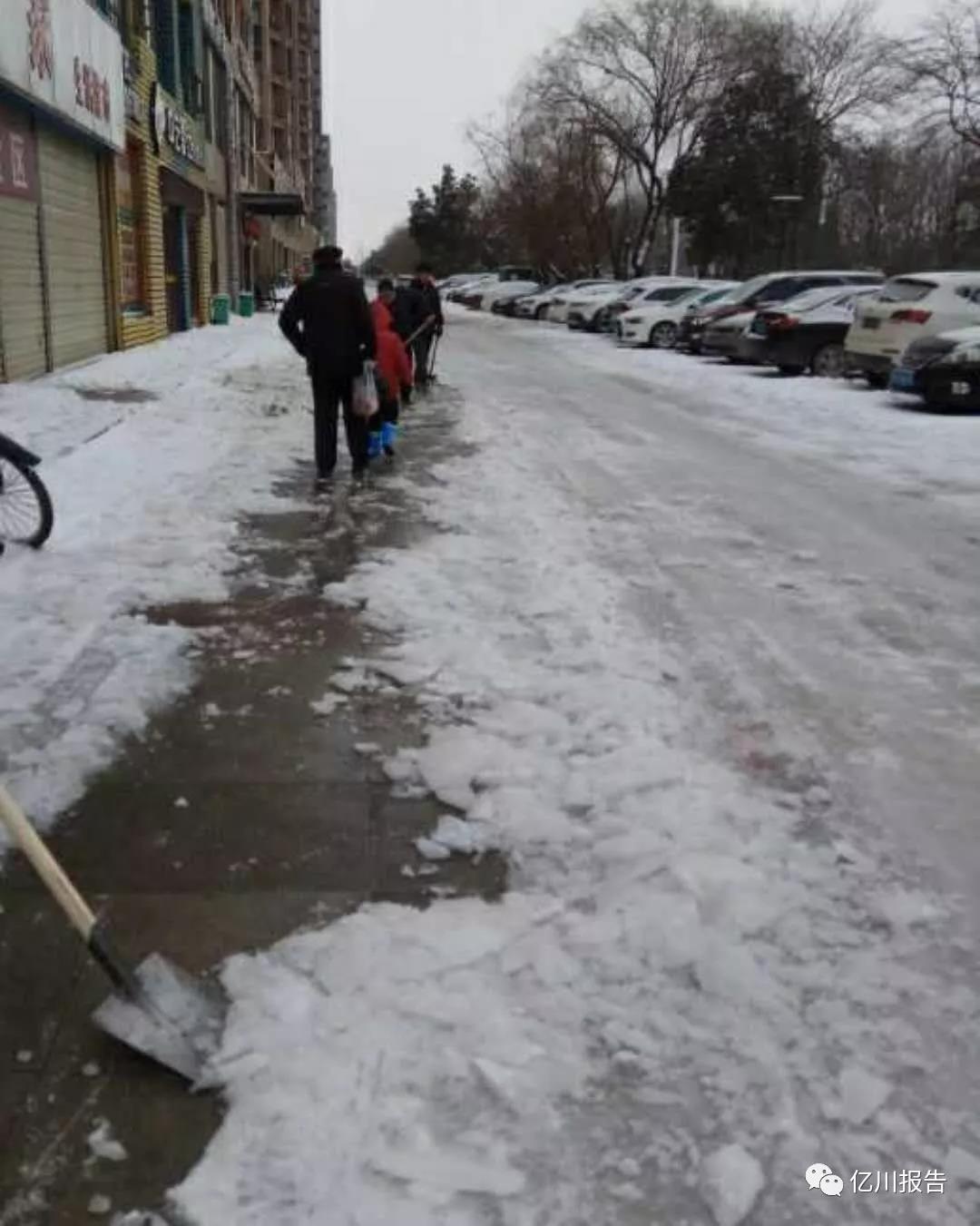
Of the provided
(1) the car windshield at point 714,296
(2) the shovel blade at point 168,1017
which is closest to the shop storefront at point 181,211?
(1) the car windshield at point 714,296

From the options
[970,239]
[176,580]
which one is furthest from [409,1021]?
[970,239]

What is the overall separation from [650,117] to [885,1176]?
50449 millimetres

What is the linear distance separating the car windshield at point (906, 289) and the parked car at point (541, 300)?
2512cm

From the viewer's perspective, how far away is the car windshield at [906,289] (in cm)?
1639

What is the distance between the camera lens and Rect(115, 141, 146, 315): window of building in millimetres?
20766

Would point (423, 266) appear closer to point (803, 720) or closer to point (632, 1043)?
point (803, 720)

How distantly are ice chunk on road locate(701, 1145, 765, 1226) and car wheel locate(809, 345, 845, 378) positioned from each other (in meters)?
18.5

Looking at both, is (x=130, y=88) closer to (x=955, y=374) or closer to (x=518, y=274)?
(x=955, y=374)

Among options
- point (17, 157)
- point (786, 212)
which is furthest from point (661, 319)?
point (786, 212)

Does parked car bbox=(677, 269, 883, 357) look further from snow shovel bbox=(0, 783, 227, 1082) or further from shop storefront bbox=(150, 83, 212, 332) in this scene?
snow shovel bbox=(0, 783, 227, 1082)

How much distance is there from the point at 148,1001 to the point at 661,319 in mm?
27654

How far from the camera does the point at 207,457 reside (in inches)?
404

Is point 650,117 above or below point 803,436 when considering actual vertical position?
above

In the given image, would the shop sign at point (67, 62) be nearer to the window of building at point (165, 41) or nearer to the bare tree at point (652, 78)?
the window of building at point (165, 41)
